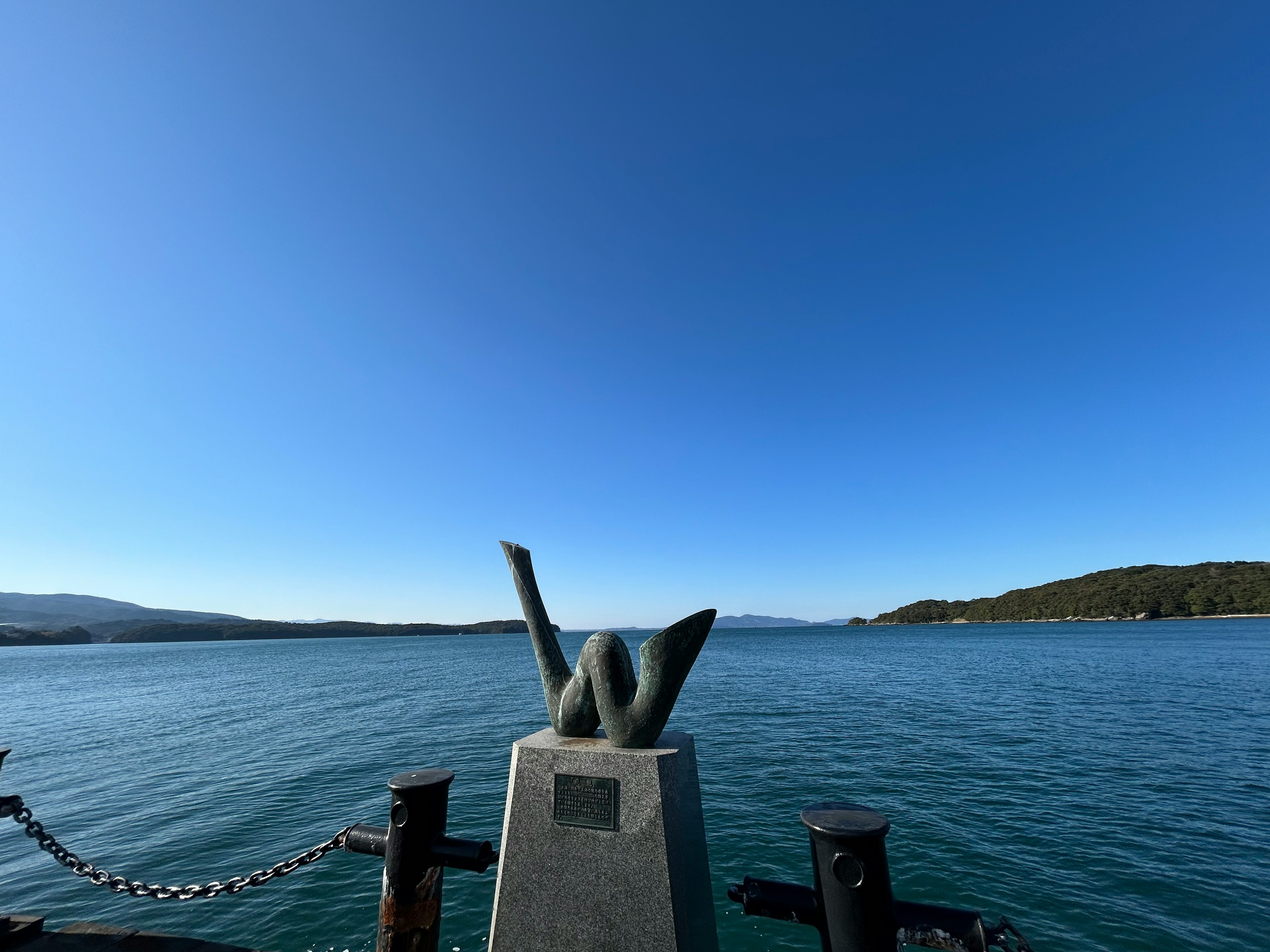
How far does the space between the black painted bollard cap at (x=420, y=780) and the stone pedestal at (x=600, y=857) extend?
0.60 m

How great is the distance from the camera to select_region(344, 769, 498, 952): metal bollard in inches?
167

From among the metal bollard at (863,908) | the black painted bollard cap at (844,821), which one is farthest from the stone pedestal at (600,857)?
the black painted bollard cap at (844,821)

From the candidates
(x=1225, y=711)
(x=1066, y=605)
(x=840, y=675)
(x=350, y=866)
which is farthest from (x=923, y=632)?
(x=350, y=866)

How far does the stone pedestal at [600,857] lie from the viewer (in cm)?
425

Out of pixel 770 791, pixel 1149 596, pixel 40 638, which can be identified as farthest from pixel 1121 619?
pixel 40 638

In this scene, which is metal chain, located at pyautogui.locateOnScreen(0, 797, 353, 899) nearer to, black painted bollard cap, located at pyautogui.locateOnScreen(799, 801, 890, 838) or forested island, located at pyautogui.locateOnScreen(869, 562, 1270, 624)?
black painted bollard cap, located at pyautogui.locateOnScreen(799, 801, 890, 838)

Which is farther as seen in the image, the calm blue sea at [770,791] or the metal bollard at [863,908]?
the calm blue sea at [770,791]

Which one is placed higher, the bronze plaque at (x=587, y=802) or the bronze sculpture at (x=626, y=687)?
the bronze sculpture at (x=626, y=687)

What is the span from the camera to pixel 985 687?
3344 centimetres

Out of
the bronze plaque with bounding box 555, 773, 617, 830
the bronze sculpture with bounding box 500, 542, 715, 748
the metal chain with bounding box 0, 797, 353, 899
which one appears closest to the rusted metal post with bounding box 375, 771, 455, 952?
the metal chain with bounding box 0, 797, 353, 899

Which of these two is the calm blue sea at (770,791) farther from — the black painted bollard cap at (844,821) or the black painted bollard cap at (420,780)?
the black painted bollard cap at (844,821)

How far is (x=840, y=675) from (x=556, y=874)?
44.2 m

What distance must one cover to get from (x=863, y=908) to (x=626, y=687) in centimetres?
254

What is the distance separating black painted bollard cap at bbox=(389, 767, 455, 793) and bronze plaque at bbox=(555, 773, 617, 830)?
975 millimetres
